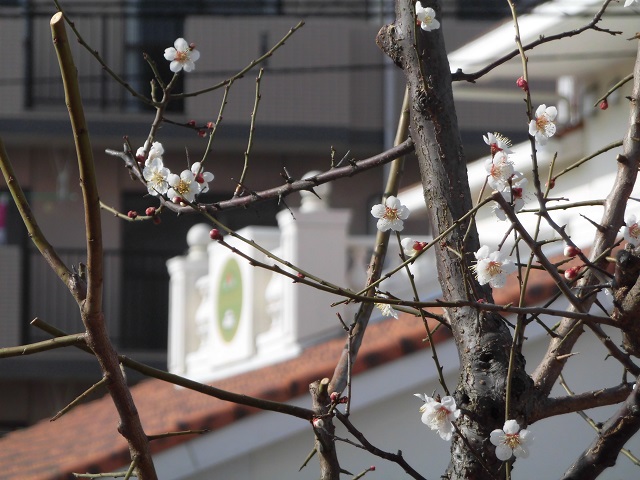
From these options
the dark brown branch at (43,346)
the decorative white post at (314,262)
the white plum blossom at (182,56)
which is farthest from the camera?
the decorative white post at (314,262)

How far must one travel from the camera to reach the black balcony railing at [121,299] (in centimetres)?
1769

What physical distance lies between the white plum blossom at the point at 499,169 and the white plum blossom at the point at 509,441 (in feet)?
1.45

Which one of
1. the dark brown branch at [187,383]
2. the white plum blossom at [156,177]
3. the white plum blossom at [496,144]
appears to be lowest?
the dark brown branch at [187,383]

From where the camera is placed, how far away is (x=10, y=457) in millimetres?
8461

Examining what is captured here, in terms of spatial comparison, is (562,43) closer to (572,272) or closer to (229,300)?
(229,300)

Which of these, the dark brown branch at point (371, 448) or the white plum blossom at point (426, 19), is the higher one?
the white plum blossom at point (426, 19)

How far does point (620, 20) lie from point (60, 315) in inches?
451

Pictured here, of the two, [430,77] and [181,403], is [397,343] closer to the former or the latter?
[181,403]

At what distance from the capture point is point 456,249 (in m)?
2.34

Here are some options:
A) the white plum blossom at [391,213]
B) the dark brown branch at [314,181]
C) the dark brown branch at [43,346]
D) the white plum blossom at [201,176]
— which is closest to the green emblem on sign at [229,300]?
the white plum blossom at [201,176]

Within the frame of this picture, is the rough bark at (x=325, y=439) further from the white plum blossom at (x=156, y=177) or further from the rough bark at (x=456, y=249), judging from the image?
the white plum blossom at (x=156, y=177)

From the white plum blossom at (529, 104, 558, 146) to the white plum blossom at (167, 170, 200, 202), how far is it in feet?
2.87

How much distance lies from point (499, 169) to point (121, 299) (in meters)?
16.1

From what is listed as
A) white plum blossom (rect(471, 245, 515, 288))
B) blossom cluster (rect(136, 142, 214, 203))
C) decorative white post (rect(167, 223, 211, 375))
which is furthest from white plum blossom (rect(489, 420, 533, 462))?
decorative white post (rect(167, 223, 211, 375))
